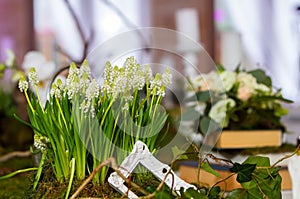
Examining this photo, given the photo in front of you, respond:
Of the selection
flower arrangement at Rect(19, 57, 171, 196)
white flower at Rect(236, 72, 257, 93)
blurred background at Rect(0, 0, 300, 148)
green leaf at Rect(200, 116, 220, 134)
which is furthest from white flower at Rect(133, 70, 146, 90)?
blurred background at Rect(0, 0, 300, 148)

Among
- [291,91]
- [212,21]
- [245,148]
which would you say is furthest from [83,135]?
[291,91]

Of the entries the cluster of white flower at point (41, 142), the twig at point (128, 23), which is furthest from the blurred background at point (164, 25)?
the cluster of white flower at point (41, 142)

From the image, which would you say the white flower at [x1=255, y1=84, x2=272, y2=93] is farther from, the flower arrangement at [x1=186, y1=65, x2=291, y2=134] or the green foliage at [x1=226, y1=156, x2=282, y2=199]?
the green foliage at [x1=226, y1=156, x2=282, y2=199]

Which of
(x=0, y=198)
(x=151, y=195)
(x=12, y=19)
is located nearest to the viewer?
(x=151, y=195)

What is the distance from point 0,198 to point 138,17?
16.7 feet

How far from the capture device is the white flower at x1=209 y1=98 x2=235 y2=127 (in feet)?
3.66

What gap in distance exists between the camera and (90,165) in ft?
2.00

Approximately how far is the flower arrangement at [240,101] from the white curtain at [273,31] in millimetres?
5093

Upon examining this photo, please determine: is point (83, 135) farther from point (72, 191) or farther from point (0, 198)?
point (0, 198)

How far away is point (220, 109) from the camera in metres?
1.18

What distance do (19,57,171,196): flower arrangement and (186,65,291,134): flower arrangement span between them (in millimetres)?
597

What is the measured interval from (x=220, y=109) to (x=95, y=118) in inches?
24.6

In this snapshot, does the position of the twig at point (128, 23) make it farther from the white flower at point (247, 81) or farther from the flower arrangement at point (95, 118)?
the white flower at point (247, 81)

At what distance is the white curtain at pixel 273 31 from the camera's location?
631 cm
